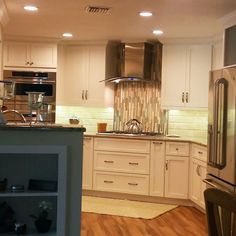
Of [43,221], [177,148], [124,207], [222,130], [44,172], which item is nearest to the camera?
[43,221]

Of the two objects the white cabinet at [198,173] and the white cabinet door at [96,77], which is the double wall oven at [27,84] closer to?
the white cabinet door at [96,77]

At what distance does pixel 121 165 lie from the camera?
20.6ft

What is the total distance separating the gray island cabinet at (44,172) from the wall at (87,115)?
3988 mm

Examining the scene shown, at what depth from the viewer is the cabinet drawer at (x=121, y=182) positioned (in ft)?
20.4

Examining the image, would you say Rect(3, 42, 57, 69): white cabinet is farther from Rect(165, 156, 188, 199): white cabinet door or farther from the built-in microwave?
the built-in microwave

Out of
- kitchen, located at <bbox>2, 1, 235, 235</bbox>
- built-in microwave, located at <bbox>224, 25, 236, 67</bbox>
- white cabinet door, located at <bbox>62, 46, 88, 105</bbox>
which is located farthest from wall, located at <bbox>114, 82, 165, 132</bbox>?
built-in microwave, located at <bbox>224, 25, 236, 67</bbox>

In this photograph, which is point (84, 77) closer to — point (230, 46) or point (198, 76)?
point (198, 76)

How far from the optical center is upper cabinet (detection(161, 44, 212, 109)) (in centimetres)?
624

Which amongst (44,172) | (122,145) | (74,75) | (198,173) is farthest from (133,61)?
(44,172)

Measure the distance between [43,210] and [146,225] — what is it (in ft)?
7.04

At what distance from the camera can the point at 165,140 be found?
19.8 feet

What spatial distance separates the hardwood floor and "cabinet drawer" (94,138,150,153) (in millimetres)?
1063

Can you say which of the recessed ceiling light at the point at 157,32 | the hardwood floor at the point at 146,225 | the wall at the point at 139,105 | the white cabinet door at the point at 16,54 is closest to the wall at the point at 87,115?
the wall at the point at 139,105

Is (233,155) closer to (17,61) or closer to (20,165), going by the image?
(20,165)
